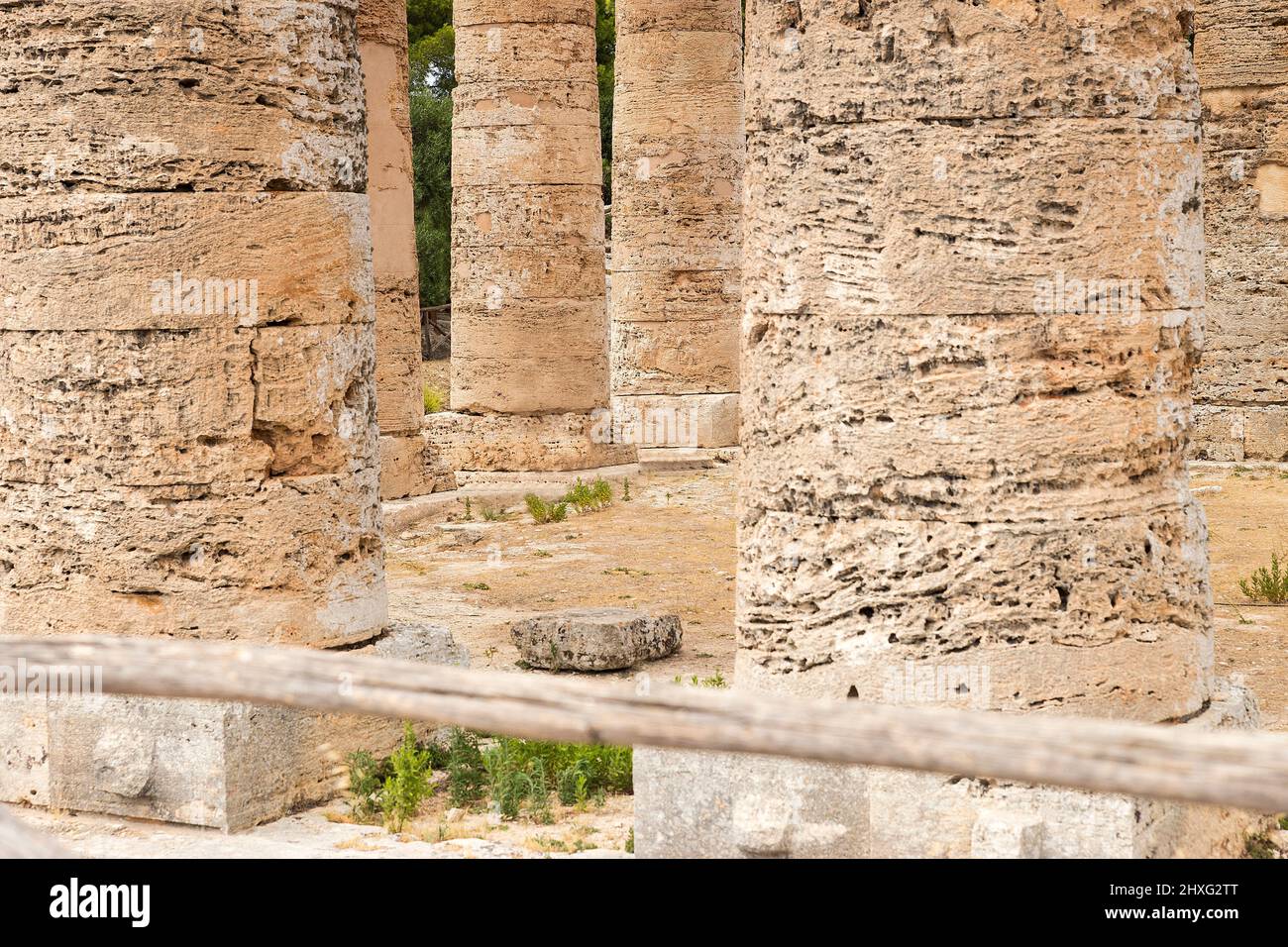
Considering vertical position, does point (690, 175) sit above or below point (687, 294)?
above

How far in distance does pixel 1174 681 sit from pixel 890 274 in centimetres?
160

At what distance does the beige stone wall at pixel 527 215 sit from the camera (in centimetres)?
1540

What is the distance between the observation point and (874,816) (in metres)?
5.11

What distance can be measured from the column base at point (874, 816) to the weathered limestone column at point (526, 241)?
10.4 meters

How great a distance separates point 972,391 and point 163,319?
3080 millimetres

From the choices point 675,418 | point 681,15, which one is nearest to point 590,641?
point 675,418

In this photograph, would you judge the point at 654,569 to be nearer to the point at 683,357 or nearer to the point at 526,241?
the point at 526,241

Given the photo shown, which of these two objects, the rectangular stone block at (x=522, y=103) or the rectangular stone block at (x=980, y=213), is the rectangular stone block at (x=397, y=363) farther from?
the rectangular stone block at (x=980, y=213)

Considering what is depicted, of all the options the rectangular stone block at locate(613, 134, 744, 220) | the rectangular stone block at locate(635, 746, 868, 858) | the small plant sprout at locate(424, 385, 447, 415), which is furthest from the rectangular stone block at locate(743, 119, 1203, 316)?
the small plant sprout at locate(424, 385, 447, 415)

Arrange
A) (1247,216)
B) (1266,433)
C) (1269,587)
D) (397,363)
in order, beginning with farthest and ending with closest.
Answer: (1266,433)
(1247,216)
(397,363)
(1269,587)

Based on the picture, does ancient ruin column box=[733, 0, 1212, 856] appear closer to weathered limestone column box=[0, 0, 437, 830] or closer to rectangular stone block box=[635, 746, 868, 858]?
rectangular stone block box=[635, 746, 868, 858]

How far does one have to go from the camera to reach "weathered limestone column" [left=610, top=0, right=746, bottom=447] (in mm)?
17609

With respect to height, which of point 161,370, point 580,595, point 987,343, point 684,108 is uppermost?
point 684,108

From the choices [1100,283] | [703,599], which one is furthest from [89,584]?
[703,599]
